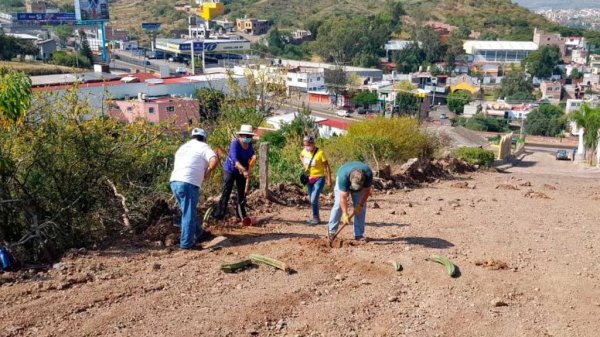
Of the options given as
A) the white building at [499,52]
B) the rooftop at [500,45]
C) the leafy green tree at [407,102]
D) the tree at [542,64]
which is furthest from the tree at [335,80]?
the rooftop at [500,45]

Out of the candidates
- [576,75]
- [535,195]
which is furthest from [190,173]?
[576,75]

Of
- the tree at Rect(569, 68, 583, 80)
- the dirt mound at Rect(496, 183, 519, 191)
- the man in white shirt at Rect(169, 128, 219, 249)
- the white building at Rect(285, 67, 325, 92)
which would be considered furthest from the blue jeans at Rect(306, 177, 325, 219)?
the tree at Rect(569, 68, 583, 80)

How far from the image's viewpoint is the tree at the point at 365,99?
191ft

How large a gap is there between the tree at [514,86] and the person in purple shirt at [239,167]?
65.0m

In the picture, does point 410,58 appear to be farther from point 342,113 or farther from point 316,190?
point 316,190

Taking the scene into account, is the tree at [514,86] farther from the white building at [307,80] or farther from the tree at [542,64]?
the white building at [307,80]

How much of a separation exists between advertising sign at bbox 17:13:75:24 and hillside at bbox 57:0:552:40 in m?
28.4

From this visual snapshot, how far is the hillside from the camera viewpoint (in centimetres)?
11300

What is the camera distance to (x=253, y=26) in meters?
106

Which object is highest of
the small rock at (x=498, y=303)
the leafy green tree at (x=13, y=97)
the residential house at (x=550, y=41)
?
the residential house at (x=550, y=41)

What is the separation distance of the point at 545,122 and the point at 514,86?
18091 mm

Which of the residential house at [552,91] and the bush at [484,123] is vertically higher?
the residential house at [552,91]

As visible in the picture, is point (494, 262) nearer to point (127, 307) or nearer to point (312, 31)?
point (127, 307)

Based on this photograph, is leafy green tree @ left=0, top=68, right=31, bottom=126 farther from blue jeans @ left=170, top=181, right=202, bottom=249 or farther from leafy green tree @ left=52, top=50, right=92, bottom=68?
leafy green tree @ left=52, top=50, right=92, bottom=68
